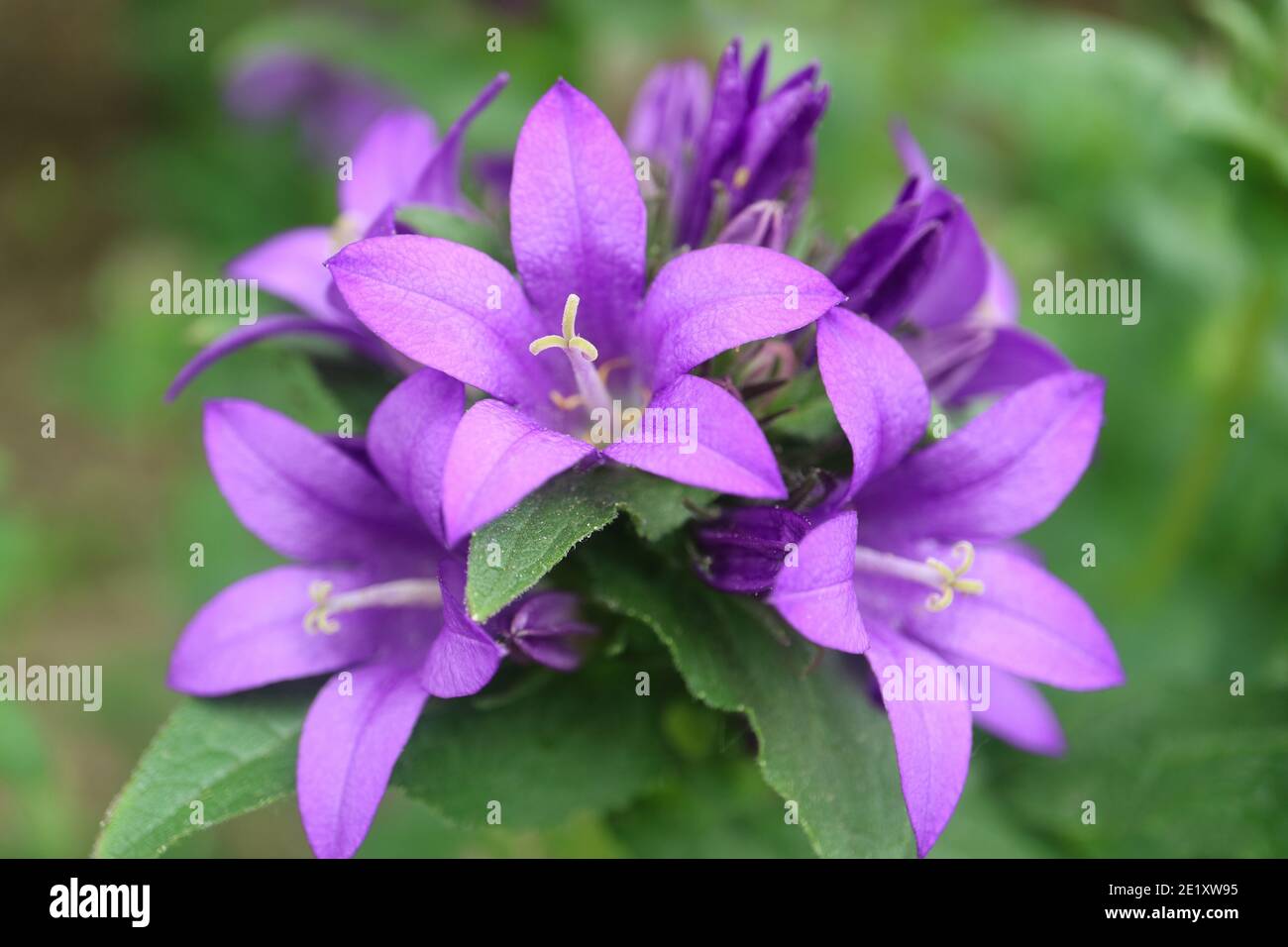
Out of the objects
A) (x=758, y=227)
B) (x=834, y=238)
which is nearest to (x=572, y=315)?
(x=758, y=227)

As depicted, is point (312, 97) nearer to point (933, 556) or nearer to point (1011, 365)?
point (1011, 365)

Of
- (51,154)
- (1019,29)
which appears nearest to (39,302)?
(51,154)

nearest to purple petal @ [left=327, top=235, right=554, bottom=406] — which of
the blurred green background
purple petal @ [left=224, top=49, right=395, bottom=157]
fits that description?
the blurred green background

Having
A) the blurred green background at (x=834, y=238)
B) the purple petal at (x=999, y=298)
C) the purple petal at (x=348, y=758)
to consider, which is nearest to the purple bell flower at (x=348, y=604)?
the purple petal at (x=348, y=758)

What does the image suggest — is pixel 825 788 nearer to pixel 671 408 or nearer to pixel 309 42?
pixel 671 408

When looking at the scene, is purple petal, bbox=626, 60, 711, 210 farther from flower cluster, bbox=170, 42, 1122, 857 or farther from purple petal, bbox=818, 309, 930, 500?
purple petal, bbox=818, 309, 930, 500

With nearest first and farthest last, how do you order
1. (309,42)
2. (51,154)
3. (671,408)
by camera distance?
(671,408), (309,42), (51,154)

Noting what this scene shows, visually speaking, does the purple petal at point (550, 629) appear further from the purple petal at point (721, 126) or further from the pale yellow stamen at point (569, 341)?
the purple petal at point (721, 126)
